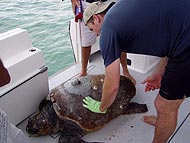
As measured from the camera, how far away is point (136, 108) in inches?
83.7

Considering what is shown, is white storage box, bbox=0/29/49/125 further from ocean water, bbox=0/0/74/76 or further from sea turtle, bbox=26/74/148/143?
ocean water, bbox=0/0/74/76

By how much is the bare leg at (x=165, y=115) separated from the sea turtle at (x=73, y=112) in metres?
0.47

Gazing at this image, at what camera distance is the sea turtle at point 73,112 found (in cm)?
186

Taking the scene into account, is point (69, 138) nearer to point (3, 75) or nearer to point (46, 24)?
point (3, 75)

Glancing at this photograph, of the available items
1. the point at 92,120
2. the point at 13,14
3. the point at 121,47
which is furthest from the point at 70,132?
the point at 13,14

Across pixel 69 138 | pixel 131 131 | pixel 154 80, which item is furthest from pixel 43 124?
pixel 154 80

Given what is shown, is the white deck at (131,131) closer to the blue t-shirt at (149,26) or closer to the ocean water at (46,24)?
the blue t-shirt at (149,26)

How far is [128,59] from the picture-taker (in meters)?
2.78

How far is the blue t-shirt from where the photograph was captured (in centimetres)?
125

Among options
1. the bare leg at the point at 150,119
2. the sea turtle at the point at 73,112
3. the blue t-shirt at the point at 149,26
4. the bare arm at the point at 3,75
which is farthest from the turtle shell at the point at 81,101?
the bare arm at the point at 3,75

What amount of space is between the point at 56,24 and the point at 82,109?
3368mm

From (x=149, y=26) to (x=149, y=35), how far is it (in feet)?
0.18

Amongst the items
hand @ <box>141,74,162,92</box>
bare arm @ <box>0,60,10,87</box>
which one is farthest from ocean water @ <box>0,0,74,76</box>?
bare arm @ <box>0,60,10,87</box>

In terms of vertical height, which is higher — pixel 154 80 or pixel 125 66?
pixel 154 80
